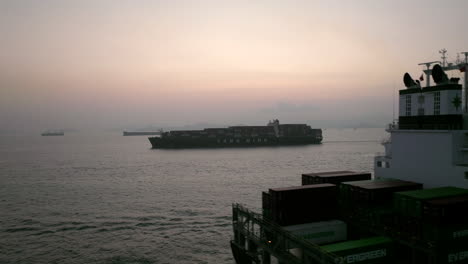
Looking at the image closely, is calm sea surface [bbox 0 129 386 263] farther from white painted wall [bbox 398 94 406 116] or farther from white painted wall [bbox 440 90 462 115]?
white painted wall [bbox 440 90 462 115]

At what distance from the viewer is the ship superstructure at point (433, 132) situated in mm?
19422

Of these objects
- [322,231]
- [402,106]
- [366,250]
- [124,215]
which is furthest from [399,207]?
[124,215]

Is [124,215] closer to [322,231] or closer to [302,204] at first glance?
[302,204]

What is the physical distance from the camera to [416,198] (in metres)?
16.8

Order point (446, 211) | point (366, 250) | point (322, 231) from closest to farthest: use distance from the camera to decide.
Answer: point (446, 211), point (366, 250), point (322, 231)

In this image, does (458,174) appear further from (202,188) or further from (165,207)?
(202,188)

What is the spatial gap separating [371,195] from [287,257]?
6.43m

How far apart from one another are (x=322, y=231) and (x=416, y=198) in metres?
5.74

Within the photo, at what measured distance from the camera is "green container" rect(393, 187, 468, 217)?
16625 millimetres

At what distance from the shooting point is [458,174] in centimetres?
1898

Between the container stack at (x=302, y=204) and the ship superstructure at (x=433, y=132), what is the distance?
19.5 ft

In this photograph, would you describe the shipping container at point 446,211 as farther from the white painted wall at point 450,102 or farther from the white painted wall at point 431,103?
the white painted wall at point 431,103

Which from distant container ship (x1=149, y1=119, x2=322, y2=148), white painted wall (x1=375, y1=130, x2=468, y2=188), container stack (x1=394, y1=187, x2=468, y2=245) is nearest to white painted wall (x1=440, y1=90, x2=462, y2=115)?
white painted wall (x1=375, y1=130, x2=468, y2=188)

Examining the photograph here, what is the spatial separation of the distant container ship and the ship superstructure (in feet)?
394
